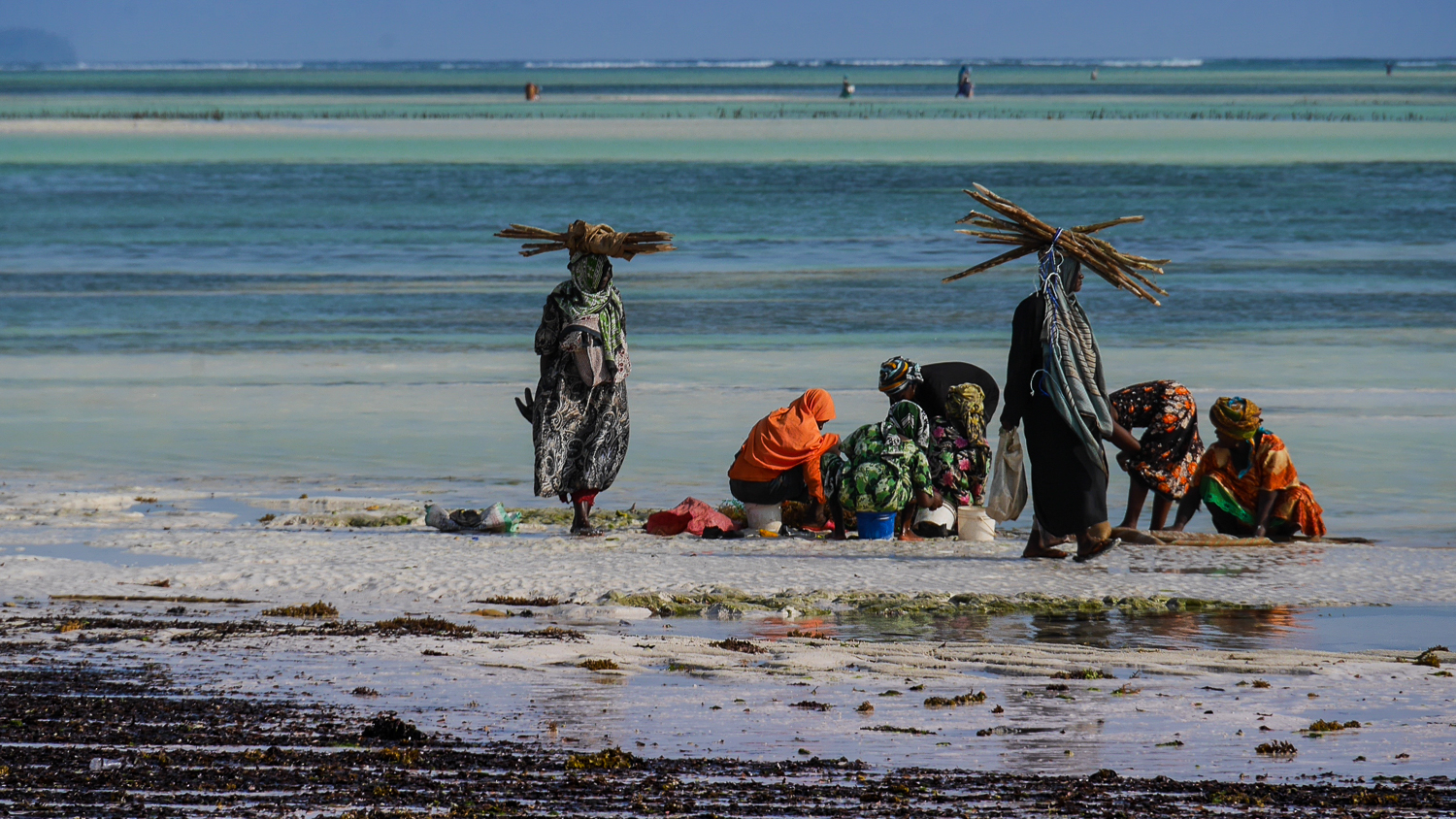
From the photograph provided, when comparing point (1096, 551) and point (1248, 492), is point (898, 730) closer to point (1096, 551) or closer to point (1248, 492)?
point (1096, 551)

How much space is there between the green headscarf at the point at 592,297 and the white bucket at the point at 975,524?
74.6 inches

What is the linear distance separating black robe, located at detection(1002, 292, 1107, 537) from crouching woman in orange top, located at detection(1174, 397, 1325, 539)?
82 cm

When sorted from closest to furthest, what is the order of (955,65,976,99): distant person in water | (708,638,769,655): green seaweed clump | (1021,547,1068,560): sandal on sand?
1. (708,638,769,655): green seaweed clump
2. (1021,547,1068,560): sandal on sand
3. (955,65,976,99): distant person in water

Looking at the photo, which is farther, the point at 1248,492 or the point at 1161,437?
the point at 1248,492

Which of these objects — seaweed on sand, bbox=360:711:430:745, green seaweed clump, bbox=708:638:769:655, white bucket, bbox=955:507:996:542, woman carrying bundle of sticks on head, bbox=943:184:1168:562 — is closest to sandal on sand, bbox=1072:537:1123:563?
woman carrying bundle of sticks on head, bbox=943:184:1168:562

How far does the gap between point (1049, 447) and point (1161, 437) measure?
0.72 metres

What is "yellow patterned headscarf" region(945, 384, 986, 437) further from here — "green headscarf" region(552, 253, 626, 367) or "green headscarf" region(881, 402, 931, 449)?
"green headscarf" region(552, 253, 626, 367)

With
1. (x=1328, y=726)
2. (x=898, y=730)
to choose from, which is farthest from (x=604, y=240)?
(x=1328, y=726)

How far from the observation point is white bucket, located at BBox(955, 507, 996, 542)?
8.28 m

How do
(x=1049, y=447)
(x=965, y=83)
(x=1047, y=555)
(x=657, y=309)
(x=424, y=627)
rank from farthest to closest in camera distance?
(x=965, y=83), (x=657, y=309), (x=1047, y=555), (x=1049, y=447), (x=424, y=627)

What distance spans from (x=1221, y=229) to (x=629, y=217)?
10587 mm

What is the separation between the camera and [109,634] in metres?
6.04

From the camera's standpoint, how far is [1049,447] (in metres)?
7.66

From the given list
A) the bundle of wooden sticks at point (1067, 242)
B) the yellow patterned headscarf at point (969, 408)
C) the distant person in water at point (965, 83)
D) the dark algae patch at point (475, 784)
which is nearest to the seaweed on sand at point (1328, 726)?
the dark algae patch at point (475, 784)
